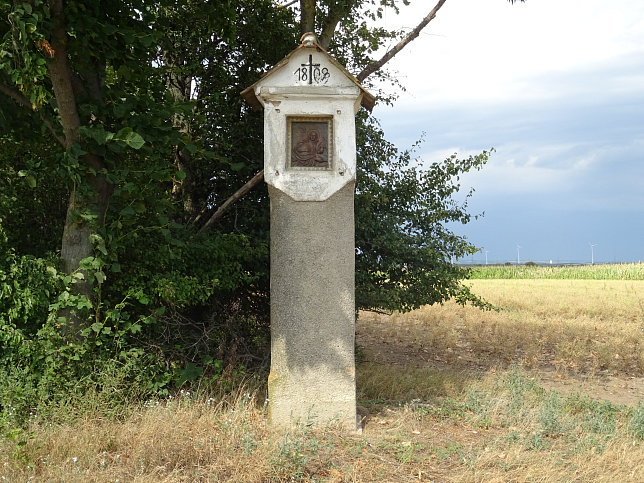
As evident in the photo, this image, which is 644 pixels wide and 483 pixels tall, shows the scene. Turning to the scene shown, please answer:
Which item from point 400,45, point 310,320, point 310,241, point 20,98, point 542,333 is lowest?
point 542,333

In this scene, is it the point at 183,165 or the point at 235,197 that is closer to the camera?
the point at 235,197

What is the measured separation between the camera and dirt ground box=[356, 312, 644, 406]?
30.1ft

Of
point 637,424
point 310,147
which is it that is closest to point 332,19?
point 310,147

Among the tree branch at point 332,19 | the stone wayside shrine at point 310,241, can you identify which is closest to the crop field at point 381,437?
the stone wayside shrine at point 310,241

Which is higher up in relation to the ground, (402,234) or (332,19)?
(332,19)

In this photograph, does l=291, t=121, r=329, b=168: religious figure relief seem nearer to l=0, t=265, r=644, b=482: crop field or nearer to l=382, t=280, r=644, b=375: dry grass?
l=0, t=265, r=644, b=482: crop field

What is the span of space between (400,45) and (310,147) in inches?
141

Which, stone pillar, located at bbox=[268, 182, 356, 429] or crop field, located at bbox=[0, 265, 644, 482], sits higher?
stone pillar, located at bbox=[268, 182, 356, 429]

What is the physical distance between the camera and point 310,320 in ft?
21.0

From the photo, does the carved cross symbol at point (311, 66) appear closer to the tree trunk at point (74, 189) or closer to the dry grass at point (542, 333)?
the tree trunk at point (74, 189)

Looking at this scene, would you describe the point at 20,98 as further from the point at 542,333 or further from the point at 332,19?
the point at 542,333

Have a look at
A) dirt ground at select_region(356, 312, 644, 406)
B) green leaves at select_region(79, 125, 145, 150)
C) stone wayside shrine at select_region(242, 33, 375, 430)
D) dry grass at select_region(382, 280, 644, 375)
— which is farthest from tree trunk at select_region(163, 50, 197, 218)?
dry grass at select_region(382, 280, 644, 375)

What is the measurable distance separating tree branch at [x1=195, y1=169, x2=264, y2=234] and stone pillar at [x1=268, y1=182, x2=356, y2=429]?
5.27ft

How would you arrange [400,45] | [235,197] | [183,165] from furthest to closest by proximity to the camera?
[400,45], [183,165], [235,197]
